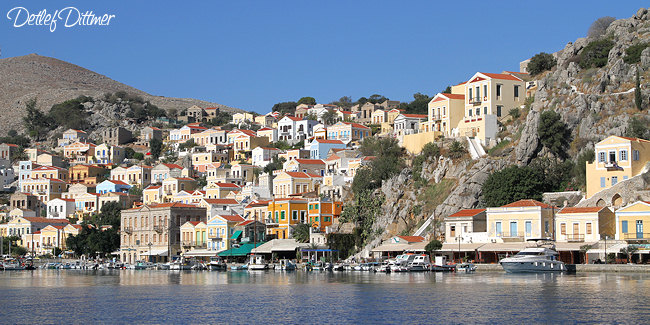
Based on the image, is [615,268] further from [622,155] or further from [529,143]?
[529,143]

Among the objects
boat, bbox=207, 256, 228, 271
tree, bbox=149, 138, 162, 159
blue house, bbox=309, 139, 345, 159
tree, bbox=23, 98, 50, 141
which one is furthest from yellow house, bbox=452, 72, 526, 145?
tree, bbox=23, 98, 50, 141

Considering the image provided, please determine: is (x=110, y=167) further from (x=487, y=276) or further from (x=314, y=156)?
(x=487, y=276)

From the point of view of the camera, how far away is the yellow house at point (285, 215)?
90.8m

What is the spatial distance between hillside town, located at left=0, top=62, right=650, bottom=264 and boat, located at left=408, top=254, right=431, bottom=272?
177cm

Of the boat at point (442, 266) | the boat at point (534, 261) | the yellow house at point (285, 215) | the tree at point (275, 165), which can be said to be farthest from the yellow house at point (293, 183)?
the boat at point (534, 261)

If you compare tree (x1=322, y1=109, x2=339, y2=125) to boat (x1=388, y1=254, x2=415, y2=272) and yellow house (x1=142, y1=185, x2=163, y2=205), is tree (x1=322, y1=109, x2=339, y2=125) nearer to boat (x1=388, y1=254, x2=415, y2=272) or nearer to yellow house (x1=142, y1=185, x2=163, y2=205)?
yellow house (x1=142, y1=185, x2=163, y2=205)

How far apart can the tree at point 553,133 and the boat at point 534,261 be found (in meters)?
12.0

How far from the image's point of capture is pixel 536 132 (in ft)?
246

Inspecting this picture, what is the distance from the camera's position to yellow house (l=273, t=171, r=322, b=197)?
329 ft

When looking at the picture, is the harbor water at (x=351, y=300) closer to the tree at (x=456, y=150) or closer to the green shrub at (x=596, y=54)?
the tree at (x=456, y=150)

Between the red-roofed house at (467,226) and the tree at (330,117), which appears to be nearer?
the red-roofed house at (467,226)

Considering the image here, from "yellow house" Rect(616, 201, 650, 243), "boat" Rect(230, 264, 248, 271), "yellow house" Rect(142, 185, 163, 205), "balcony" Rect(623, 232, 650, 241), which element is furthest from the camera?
"yellow house" Rect(142, 185, 163, 205)

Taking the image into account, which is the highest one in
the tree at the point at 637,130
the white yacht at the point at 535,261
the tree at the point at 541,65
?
the tree at the point at 541,65

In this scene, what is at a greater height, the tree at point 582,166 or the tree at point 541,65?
the tree at point 541,65
